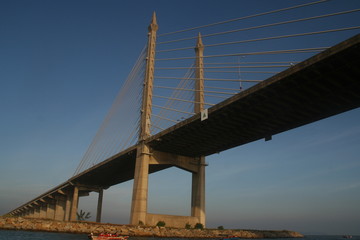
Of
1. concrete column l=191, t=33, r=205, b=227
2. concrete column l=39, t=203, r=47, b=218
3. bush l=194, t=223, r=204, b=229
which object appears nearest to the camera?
bush l=194, t=223, r=204, b=229

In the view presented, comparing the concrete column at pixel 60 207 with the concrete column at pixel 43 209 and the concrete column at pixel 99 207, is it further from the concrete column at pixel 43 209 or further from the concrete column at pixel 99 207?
the concrete column at pixel 99 207

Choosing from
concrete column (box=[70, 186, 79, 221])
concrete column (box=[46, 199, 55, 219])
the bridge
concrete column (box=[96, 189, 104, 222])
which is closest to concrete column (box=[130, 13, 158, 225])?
the bridge

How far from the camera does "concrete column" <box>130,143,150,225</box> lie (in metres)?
42.4

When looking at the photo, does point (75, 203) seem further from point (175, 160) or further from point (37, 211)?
point (37, 211)

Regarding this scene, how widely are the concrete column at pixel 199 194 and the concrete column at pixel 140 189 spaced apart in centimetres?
903

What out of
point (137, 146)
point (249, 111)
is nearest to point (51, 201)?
point (137, 146)

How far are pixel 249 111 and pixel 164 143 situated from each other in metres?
14.8

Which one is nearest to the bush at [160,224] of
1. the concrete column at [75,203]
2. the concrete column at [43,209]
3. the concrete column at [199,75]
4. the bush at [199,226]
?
the bush at [199,226]

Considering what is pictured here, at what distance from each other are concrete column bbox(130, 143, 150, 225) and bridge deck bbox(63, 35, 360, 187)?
194cm

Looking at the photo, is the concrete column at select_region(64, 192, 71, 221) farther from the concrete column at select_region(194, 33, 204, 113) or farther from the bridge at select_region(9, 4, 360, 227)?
the concrete column at select_region(194, 33, 204, 113)

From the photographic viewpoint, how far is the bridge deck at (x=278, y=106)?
25047mm

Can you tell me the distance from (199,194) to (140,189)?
10.1m

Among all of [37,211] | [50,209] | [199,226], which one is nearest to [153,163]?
[199,226]

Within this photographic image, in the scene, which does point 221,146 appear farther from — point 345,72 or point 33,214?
point 33,214
